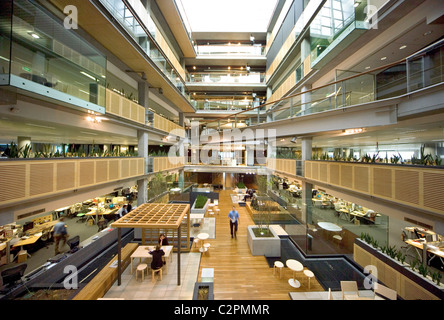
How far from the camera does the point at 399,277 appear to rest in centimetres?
537

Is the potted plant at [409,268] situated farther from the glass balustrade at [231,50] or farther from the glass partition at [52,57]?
the glass balustrade at [231,50]

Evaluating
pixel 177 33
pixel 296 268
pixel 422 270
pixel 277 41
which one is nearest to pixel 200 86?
pixel 177 33

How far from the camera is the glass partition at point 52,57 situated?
13.1 feet

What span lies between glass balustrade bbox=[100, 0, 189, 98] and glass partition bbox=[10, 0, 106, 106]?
179 cm

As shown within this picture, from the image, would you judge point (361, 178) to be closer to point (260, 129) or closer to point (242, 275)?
point (260, 129)

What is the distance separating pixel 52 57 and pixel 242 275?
382 inches

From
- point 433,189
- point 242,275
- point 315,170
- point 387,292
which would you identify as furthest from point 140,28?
point 387,292

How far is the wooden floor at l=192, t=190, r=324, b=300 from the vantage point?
5711 mm

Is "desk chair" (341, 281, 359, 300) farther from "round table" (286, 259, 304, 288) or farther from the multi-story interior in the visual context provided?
"round table" (286, 259, 304, 288)

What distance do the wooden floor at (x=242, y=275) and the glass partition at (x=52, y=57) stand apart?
824 centimetres

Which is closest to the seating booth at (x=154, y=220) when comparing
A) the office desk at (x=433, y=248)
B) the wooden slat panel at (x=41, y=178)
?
the wooden slat panel at (x=41, y=178)

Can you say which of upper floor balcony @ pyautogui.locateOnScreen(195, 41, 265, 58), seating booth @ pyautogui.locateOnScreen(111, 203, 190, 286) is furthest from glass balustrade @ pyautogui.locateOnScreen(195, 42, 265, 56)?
seating booth @ pyautogui.locateOnScreen(111, 203, 190, 286)
